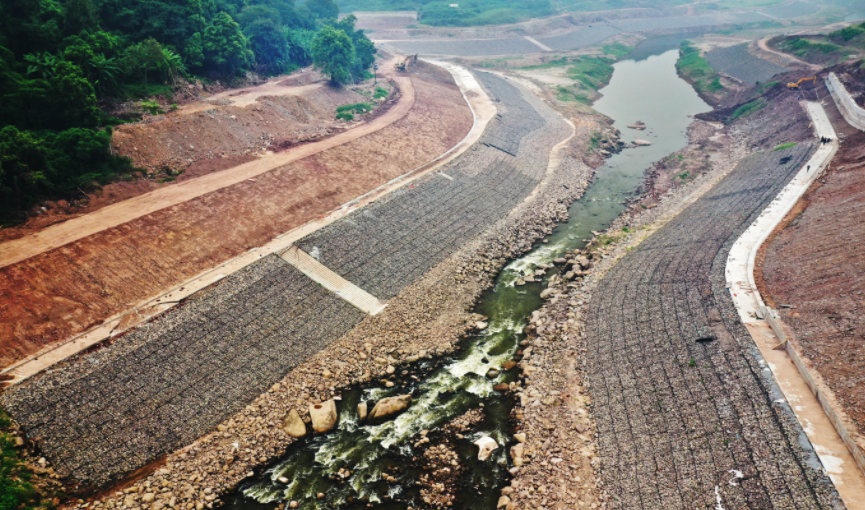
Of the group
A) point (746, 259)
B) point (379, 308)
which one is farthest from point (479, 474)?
point (746, 259)

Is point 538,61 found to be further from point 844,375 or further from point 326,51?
point 844,375

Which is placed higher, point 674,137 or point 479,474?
point 674,137

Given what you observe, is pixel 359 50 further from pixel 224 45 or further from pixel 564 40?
pixel 564 40

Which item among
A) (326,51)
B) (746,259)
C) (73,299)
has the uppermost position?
(326,51)

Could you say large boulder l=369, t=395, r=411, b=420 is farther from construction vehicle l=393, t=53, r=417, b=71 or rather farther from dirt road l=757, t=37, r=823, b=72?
dirt road l=757, t=37, r=823, b=72

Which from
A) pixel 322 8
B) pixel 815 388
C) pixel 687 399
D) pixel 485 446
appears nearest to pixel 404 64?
pixel 322 8
